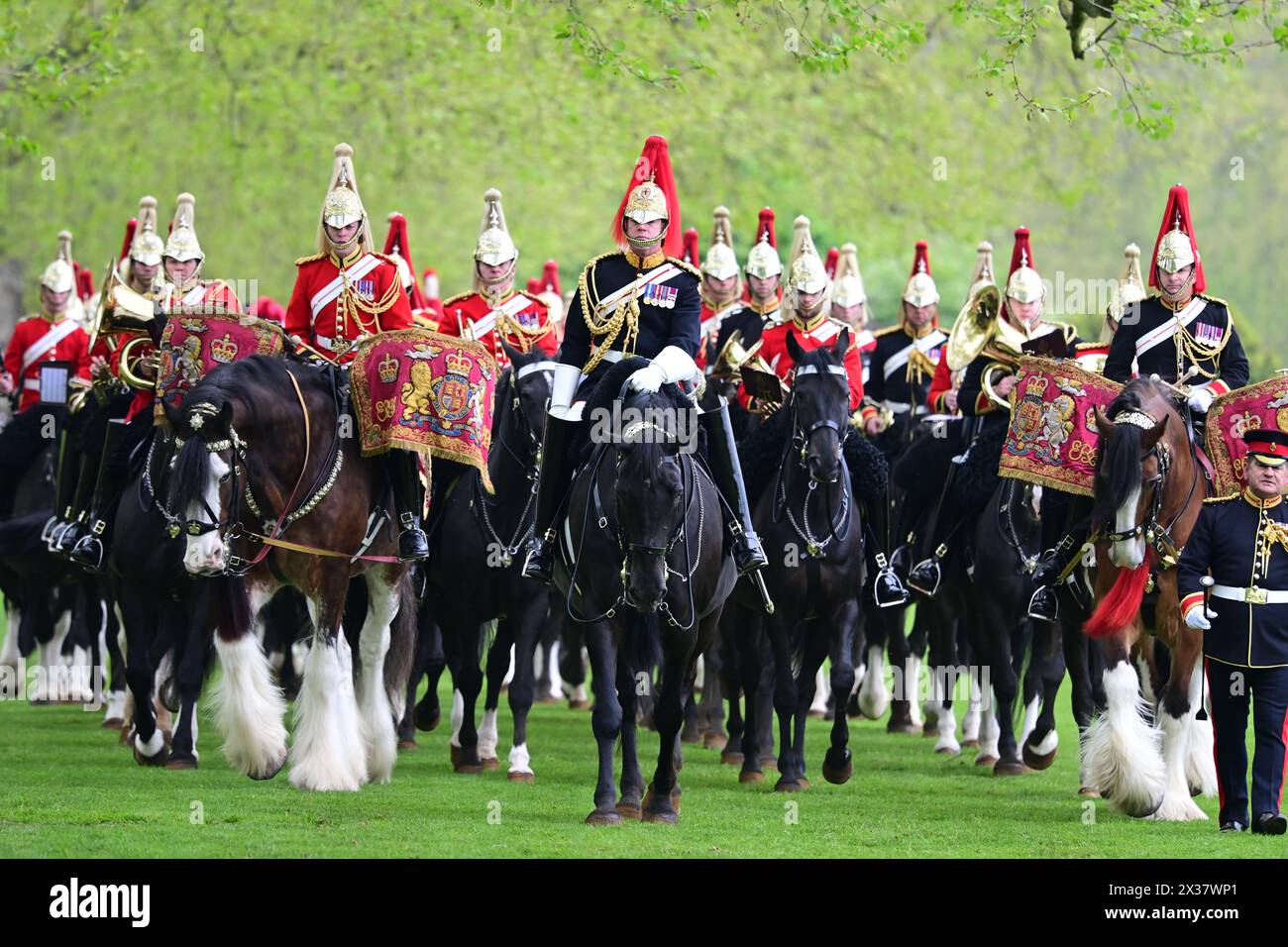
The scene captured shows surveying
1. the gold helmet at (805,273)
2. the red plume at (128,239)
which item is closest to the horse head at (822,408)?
the gold helmet at (805,273)

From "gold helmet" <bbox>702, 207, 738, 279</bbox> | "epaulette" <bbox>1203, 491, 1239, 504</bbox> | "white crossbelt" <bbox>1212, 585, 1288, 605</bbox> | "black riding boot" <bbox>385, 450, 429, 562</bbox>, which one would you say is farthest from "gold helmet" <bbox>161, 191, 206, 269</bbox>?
"white crossbelt" <bbox>1212, 585, 1288, 605</bbox>

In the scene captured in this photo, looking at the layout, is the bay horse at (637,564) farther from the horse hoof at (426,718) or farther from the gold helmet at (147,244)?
the gold helmet at (147,244)

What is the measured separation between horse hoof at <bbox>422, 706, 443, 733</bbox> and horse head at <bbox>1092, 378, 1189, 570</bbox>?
563 cm

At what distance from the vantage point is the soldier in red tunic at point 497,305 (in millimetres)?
15734

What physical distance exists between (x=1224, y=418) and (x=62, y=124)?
20516mm

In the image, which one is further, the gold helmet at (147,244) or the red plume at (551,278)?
the red plume at (551,278)

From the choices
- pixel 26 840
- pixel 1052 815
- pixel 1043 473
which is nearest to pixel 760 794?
pixel 1052 815

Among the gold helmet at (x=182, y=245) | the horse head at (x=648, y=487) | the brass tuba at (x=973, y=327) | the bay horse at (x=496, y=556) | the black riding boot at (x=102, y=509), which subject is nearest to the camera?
the horse head at (x=648, y=487)

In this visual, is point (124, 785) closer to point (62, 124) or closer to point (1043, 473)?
point (1043, 473)

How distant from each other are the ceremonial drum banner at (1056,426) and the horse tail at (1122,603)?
80 centimetres

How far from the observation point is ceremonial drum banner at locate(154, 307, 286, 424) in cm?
1251

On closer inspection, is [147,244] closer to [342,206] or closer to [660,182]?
[342,206]

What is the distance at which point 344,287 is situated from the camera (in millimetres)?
13203

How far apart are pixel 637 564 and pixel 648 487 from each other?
398 mm
